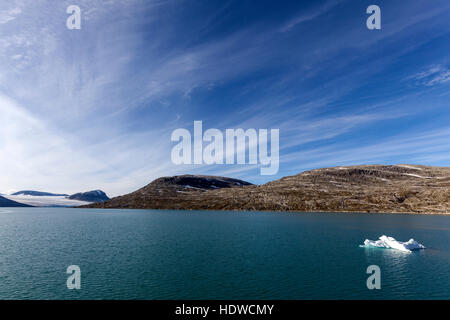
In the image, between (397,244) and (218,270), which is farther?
(397,244)

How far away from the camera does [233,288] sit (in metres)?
38.2

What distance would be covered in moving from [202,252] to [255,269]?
1900 cm

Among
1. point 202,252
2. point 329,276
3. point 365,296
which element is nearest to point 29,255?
point 202,252

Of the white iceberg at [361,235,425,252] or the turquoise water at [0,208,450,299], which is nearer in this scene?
the turquoise water at [0,208,450,299]

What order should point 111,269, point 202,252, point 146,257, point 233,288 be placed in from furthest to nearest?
point 202,252
point 146,257
point 111,269
point 233,288

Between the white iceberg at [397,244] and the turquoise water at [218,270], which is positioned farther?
the white iceberg at [397,244]

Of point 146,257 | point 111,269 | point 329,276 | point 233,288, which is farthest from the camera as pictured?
point 146,257
